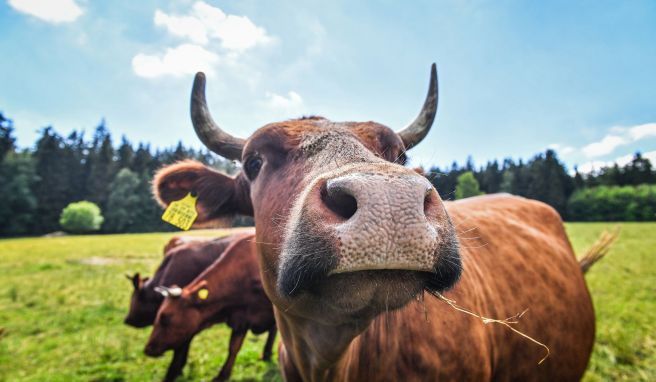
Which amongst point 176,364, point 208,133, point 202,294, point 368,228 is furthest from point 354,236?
point 176,364

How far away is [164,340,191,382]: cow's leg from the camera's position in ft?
17.3

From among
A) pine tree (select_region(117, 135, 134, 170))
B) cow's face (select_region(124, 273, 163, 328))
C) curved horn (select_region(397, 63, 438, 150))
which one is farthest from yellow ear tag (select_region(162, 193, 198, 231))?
pine tree (select_region(117, 135, 134, 170))

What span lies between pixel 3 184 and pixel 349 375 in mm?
67494

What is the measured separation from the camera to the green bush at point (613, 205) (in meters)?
50.8

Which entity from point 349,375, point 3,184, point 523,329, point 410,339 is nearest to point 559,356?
point 523,329

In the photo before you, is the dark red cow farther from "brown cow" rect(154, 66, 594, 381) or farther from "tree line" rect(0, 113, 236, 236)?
"tree line" rect(0, 113, 236, 236)

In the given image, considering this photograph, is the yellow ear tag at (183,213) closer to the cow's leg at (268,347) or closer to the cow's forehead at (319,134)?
the cow's forehead at (319,134)

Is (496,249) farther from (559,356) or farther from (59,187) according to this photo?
(59,187)

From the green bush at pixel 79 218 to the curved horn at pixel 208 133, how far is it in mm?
59206

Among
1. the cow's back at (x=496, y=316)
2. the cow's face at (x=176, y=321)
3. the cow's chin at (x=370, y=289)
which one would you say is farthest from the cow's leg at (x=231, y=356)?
the cow's chin at (x=370, y=289)

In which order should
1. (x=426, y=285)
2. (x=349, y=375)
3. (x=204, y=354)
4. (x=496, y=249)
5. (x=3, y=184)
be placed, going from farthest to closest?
(x=3, y=184) < (x=204, y=354) < (x=496, y=249) < (x=349, y=375) < (x=426, y=285)

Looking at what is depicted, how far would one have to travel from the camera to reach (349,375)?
2.12m

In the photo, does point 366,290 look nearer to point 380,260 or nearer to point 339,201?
point 380,260

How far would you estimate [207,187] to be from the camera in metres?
3.20
